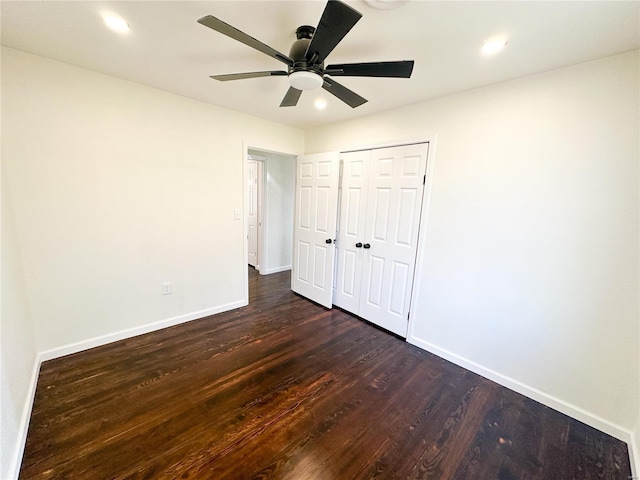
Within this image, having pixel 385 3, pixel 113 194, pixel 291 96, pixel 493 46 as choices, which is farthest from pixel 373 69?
pixel 113 194

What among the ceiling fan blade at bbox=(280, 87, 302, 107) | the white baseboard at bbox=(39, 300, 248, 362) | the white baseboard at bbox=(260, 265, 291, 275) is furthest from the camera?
the white baseboard at bbox=(260, 265, 291, 275)

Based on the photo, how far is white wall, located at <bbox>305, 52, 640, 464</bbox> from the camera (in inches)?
63.0

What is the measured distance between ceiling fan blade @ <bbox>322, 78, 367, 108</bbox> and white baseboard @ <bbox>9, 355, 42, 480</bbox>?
263 cm

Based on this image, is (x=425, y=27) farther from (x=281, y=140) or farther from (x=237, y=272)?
(x=237, y=272)

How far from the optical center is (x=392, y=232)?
271 cm

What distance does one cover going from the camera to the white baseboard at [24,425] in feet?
4.09

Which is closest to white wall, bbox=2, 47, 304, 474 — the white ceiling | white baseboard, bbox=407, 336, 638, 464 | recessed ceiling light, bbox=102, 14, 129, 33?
the white ceiling

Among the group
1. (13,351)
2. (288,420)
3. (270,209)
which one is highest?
(270,209)

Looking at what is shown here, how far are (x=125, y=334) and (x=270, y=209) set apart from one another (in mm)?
2721

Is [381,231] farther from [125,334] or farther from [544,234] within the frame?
[125,334]

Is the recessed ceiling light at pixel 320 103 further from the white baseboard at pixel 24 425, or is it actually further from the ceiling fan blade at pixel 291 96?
the white baseboard at pixel 24 425

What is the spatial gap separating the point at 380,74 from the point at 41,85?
2522 millimetres

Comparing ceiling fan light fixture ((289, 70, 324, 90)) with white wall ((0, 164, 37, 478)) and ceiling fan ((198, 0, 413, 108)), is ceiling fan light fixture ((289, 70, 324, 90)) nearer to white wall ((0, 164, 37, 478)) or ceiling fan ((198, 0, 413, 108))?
ceiling fan ((198, 0, 413, 108))

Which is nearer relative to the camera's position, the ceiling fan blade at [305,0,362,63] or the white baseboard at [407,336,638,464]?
the ceiling fan blade at [305,0,362,63]
